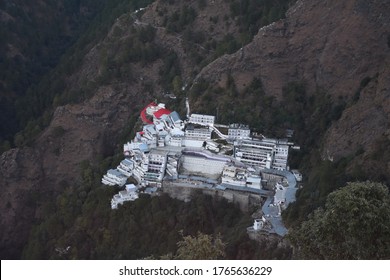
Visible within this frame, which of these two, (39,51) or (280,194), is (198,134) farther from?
(39,51)

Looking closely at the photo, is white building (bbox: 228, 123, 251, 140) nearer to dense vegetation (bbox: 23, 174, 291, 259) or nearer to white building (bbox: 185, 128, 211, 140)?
white building (bbox: 185, 128, 211, 140)

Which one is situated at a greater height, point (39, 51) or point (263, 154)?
point (39, 51)

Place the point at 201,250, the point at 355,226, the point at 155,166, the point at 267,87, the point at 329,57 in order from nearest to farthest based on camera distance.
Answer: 1. the point at 201,250
2. the point at 355,226
3. the point at 155,166
4. the point at 329,57
5. the point at 267,87

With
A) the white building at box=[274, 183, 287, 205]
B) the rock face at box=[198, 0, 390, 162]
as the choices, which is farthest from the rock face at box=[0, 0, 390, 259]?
the white building at box=[274, 183, 287, 205]

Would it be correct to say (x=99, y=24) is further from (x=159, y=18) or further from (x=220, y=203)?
(x=220, y=203)

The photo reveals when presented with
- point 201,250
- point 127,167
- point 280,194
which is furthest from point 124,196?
point 201,250

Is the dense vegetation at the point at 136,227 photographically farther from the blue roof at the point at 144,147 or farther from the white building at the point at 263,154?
the white building at the point at 263,154
